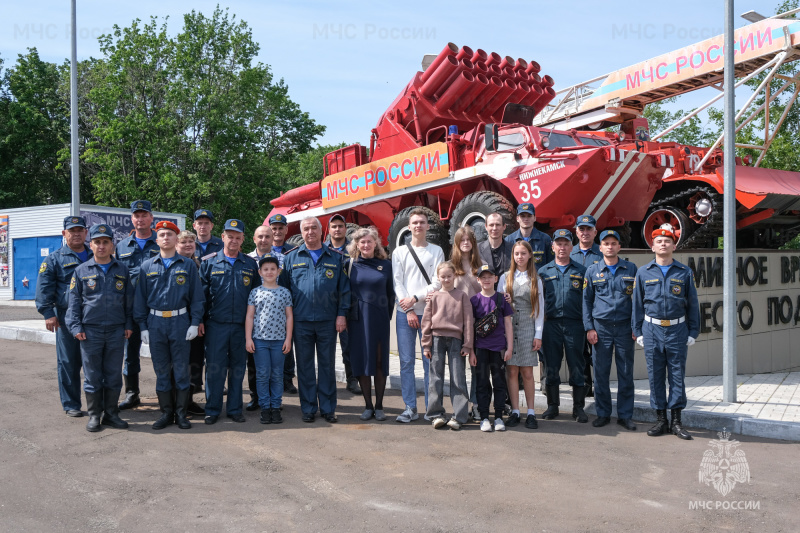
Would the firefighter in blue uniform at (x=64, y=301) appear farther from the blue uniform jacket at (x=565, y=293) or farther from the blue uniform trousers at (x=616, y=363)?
the blue uniform trousers at (x=616, y=363)

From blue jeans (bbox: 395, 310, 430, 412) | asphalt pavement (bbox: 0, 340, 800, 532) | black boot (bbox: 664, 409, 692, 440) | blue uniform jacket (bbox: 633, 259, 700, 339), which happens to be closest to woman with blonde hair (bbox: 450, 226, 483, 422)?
blue jeans (bbox: 395, 310, 430, 412)

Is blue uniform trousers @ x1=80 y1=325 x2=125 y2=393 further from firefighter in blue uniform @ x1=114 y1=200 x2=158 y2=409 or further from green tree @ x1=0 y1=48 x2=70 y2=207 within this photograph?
green tree @ x1=0 y1=48 x2=70 y2=207

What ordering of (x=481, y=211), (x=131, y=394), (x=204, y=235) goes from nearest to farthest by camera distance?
(x=131, y=394) < (x=204, y=235) < (x=481, y=211)

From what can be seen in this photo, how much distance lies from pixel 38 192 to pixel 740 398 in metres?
39.1

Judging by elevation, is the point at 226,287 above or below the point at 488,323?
above

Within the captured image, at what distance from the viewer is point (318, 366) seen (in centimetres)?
643

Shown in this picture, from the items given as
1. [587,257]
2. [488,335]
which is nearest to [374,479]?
[488,335]

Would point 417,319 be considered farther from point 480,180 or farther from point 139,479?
point 480,180

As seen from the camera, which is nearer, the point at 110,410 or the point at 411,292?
the point at 110,410

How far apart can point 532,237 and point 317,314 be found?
96.9 inches

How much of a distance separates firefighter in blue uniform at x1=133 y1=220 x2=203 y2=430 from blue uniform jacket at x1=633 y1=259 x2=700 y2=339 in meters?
4.04

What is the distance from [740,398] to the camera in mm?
7277

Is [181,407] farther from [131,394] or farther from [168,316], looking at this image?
[131,394]

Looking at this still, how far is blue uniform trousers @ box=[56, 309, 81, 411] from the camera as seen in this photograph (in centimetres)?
649
